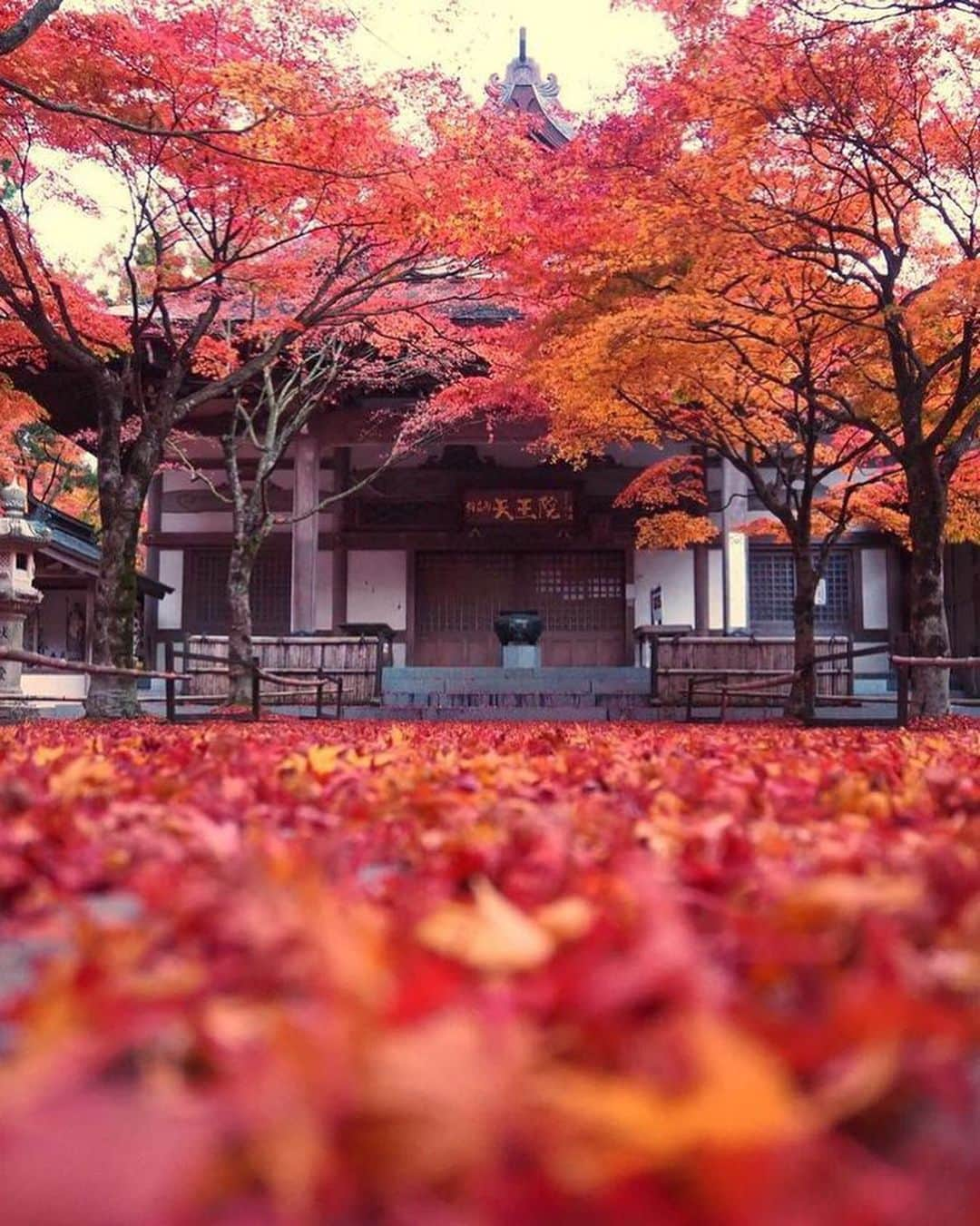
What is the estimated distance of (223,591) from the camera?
21.2m

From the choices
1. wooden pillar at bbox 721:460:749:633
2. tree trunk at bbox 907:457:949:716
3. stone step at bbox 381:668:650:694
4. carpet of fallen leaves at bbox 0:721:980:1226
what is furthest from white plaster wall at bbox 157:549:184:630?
carpet of fallen leaves at bbox 0:721:980:1226

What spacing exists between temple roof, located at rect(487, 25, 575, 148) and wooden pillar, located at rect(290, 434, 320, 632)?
832 centimetres

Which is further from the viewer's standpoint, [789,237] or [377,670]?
[377,670]

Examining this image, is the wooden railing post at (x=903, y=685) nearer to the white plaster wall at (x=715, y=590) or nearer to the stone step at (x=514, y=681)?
the stone step at (x=514, y=681)

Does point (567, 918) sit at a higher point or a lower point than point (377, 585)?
lower

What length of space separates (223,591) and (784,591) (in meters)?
11.3

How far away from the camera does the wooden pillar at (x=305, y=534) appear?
60.5ft

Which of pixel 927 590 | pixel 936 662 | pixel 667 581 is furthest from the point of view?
pixel 667 581

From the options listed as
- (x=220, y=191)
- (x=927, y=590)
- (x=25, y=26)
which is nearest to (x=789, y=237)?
(x=927, y=590)

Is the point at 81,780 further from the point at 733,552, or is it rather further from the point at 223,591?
the point at 223,591

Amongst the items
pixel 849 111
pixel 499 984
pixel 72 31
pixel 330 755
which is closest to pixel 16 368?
pixel 72 31

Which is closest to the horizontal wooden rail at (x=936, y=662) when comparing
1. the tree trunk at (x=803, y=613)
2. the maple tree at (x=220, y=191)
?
the tree trunk at (x=803, y=613)

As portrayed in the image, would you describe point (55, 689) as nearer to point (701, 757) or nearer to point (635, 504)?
point (635, 504)

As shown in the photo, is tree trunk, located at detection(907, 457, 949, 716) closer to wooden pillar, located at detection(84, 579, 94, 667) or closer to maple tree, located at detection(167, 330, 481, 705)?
maple tree, located at detection(167, 330, 481, 705)
